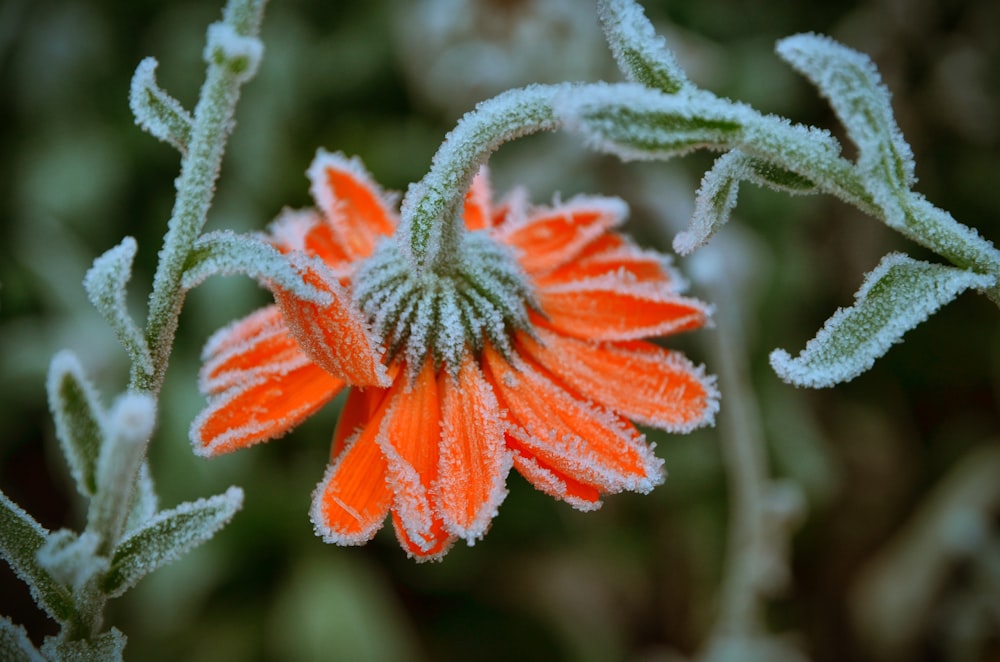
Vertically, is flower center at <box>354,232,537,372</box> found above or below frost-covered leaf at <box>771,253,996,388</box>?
above

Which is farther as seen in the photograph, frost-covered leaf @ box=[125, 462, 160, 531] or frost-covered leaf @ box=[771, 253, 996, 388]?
frost-covered leaf @ box=[125, 462, 160, 531]

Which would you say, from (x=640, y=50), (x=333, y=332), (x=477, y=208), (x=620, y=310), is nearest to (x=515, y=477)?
(x=477, y=208)

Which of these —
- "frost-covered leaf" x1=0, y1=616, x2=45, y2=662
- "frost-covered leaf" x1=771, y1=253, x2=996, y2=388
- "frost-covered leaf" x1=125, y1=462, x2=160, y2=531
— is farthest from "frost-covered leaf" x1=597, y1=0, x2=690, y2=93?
"frost-covered leaf" x1=0, y1=616, x2=45, y2=662

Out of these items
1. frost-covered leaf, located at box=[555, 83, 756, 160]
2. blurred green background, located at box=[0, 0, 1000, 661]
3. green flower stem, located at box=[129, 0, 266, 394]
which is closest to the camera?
frost-covered leaf, located at box=[555, 83, 756, 160]

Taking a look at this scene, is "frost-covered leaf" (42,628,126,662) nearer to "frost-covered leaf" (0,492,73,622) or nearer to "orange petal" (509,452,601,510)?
"frost-covered leaf" (0,492,73,622)

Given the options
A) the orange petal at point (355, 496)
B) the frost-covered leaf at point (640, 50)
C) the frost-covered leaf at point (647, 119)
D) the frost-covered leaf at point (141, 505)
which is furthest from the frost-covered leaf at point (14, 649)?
the frost-covered leaf at point (640, 50)

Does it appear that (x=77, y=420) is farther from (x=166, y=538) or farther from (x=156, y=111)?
(x=156, y=111)
